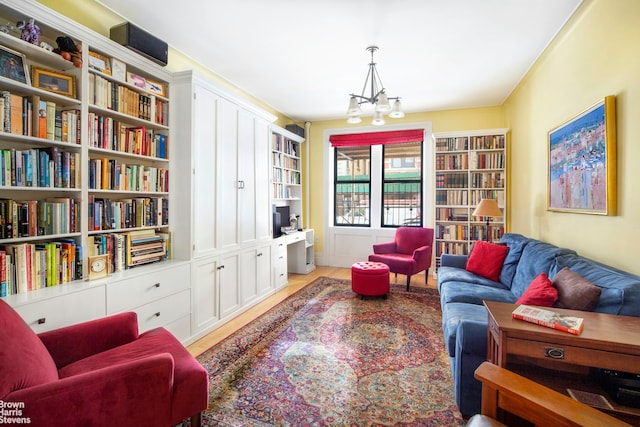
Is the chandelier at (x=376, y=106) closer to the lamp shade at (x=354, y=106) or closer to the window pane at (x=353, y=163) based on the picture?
the lamp shade at (x=354, y=106)

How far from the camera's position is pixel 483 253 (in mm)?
3279

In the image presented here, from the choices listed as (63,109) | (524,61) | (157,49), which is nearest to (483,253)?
(524,61)

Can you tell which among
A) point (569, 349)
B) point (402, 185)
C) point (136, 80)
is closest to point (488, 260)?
point (569, 349)

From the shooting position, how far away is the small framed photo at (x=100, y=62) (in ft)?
7.01

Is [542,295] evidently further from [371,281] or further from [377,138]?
[377,138]

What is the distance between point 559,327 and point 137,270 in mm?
2642

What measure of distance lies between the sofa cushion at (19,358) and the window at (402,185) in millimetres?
4840

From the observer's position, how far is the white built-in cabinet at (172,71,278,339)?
8.87 ft

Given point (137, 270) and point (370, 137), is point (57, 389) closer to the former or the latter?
point (137, 270)

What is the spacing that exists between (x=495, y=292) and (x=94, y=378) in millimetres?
2848

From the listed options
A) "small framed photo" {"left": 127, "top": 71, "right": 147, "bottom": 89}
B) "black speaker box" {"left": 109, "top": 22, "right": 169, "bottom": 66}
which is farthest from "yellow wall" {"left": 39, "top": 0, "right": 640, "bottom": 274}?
"small framed photo" {"left": 127, "top": 71, "right": 147, "bottom": 89}

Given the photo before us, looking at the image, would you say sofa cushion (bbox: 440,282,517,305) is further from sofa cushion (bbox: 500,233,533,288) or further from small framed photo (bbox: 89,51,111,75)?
small framed photo (bbox: 89,51,111,75)

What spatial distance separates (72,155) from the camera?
2037mm

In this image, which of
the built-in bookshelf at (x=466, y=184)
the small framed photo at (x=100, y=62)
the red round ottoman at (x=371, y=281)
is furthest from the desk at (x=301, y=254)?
the small framed photo at (x=100, y=62)
